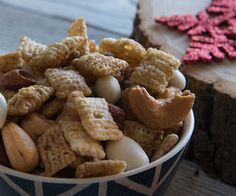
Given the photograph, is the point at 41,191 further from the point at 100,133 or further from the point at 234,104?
the point at 234,104

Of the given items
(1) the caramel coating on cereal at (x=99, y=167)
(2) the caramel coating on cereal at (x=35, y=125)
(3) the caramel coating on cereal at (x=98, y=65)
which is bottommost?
(1) the caramel coating on cereal at (x=99, y=167)

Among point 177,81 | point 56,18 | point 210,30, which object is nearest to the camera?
point 177,81

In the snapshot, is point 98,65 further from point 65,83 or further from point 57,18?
point 57,18

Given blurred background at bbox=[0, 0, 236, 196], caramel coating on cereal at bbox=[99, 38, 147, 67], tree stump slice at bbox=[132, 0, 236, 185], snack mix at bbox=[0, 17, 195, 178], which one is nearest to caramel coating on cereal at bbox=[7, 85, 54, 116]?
snack mix at bbox=[0, 17, 195, 178]

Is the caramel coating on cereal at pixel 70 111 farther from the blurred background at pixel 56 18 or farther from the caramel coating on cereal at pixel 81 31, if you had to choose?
the blurred background at pixel 56 18

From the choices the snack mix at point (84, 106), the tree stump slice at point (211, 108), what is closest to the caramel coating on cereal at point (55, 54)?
the snack mix at point (84, 106)

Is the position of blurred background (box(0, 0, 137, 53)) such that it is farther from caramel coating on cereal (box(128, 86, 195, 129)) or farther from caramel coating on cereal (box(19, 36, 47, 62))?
caramel coating on cereal (box(128, 86, 195, 129))

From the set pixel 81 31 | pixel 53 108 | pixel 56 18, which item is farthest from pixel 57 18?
pixel 53 108
